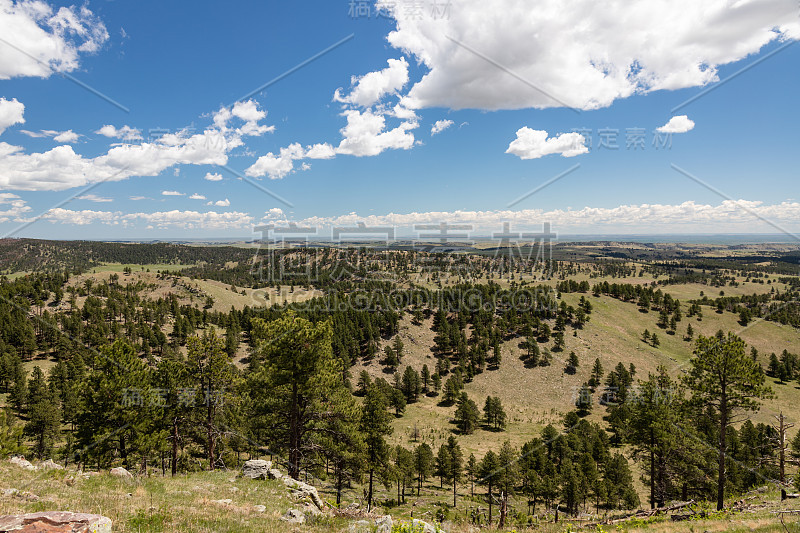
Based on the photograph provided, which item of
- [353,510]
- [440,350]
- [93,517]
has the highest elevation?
[93,517]

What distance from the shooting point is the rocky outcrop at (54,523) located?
26.6 feet

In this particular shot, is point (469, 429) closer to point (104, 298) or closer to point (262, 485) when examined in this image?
point (262, 485)

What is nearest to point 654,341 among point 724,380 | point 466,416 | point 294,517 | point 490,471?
point 466,416

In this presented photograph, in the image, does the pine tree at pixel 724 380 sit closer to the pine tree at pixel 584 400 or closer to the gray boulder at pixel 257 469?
the gray boulder at pixel 257 469

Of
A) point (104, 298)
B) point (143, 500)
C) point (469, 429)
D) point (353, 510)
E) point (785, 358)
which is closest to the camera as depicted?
point (143, 500)

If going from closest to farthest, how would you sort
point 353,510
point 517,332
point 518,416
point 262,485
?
point 353,510 → point 262,485 → point 518,416 → point 517,332

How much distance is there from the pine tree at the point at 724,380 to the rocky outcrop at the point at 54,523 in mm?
27618

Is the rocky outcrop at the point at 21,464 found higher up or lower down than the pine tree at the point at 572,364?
higher up

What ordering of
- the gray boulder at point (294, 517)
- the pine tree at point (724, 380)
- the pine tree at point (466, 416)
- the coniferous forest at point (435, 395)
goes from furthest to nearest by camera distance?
the pine tree at point (466, 416)
the coniferous forest at point (435, 395)
the pine tree at point (724, 380)
the gray boulder at point (294, 517)

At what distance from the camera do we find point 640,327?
13038cm

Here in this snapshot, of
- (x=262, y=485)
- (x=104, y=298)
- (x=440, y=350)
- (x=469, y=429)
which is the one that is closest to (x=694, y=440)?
(x=262, y=485)

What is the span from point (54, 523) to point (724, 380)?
30691mm

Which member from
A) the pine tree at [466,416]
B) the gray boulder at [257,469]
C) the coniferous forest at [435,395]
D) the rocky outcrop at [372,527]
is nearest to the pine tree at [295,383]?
the coniferous forest at [435,395]

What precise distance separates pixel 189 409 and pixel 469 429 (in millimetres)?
63369
